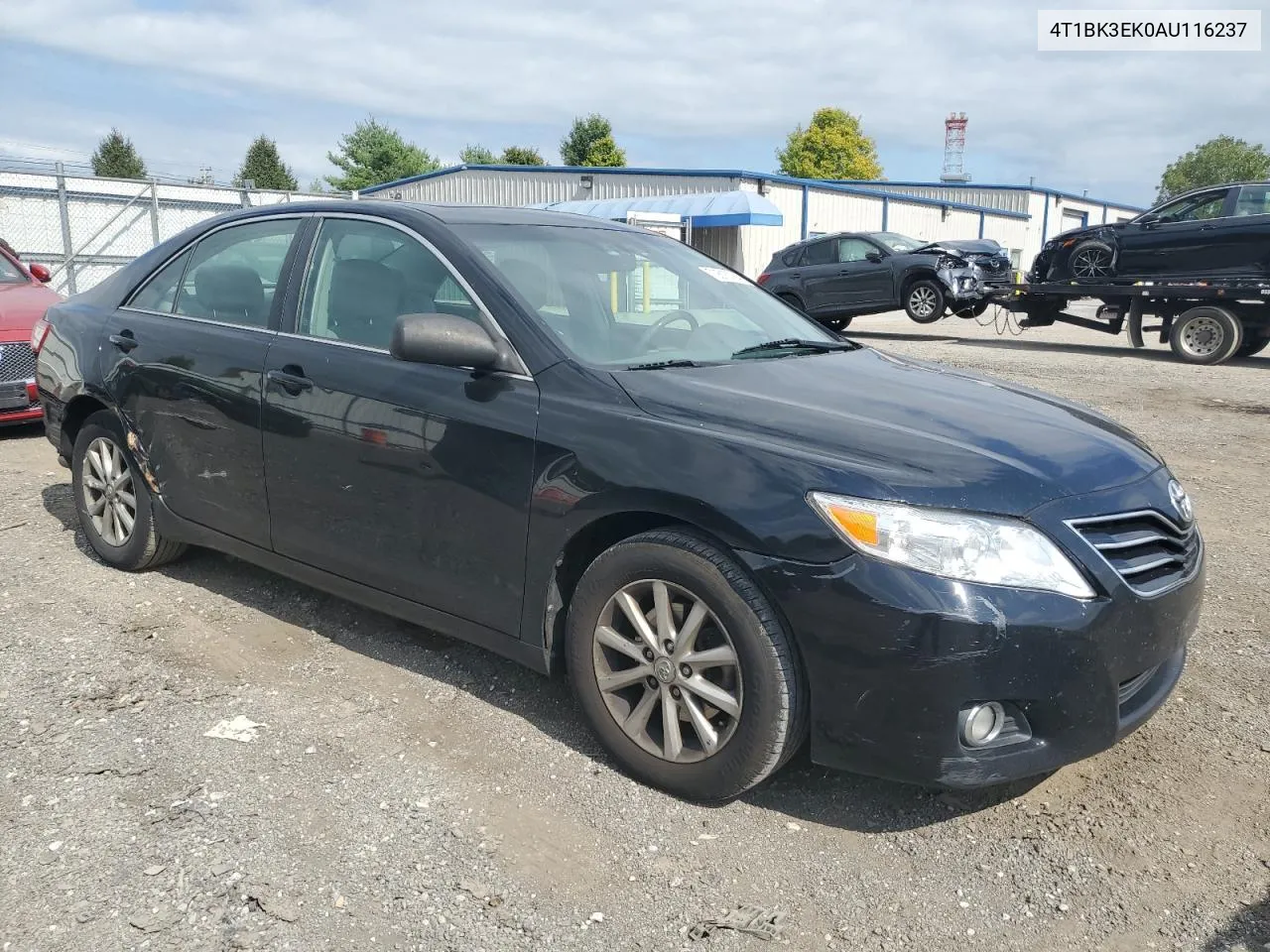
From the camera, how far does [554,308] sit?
3.34 meters

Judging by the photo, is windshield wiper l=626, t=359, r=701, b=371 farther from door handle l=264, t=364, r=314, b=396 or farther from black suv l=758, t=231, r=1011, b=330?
black suv l=758, t=231, r=1011, b=330

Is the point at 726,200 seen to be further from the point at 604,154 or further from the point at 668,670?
the point at 604,154

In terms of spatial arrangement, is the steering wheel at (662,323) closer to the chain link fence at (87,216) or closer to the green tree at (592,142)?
the chain link fence at (87,216)

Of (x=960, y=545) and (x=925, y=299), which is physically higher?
(x=925, y=299)

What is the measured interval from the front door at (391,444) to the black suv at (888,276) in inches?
532

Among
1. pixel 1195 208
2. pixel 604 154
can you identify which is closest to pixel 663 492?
pixel 1195 208

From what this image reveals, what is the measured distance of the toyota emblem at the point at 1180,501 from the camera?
296 cm

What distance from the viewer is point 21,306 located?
7898mm

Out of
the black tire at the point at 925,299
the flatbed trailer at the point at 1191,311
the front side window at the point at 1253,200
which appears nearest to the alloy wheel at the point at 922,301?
the black tire at the point at 925,299

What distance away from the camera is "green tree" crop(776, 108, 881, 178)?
67.4 meters

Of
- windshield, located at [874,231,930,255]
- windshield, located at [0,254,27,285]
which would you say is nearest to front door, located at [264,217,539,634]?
windshield, located at [0,254,27,285]

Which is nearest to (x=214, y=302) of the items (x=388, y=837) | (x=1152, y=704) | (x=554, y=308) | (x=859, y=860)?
(x=554, y=308)

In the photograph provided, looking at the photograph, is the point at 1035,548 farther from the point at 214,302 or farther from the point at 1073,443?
the point at 214,302

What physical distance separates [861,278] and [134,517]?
50.5ft
